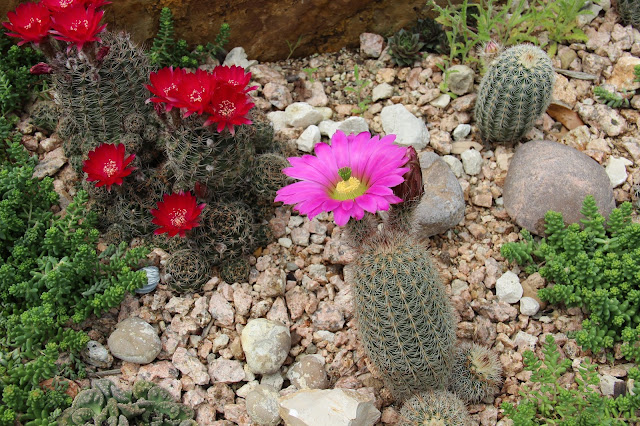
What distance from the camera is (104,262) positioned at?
380 cm

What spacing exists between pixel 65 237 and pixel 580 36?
382 cm

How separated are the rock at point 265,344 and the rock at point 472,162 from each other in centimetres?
172

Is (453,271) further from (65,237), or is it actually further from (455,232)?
(65,237)

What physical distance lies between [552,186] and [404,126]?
1.07m

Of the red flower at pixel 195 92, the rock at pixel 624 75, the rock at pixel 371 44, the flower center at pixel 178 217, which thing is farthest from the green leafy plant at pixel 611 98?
the flower center at pixel 178 217

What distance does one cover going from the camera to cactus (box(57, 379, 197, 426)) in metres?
3.05

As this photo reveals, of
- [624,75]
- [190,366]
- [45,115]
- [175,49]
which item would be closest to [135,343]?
[190,366]

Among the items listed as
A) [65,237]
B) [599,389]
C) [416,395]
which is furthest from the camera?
[65,237]

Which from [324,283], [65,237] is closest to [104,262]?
[65,237]

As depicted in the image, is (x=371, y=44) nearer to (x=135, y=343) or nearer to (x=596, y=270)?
(x=596, y=270)

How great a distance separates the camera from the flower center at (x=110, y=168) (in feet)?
11.9

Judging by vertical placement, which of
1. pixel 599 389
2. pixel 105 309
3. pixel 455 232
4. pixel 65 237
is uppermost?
pixel 65 237

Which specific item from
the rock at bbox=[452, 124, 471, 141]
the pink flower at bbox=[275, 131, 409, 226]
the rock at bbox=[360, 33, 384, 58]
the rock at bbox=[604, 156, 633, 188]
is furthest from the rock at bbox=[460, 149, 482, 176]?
the pink flower at bbox=[275, 131, 409, 226]

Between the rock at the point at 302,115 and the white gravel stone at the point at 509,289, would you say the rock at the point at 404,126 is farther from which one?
the white gravel stone at the point at 509,289
